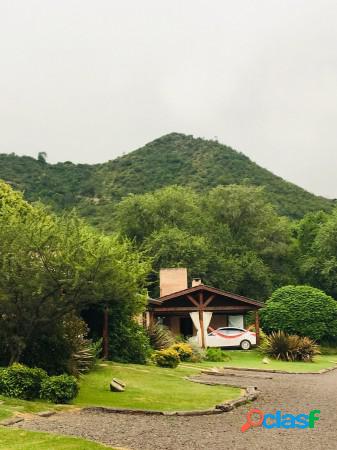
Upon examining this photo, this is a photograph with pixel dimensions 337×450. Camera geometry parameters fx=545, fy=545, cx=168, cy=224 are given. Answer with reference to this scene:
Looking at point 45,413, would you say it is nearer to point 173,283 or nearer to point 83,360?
point 83,360

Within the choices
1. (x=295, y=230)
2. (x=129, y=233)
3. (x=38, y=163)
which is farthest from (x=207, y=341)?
(x=38, y=163)

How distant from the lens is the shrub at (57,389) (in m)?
13.1

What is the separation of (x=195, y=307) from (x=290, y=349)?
27.4 feet

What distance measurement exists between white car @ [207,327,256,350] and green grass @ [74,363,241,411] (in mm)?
15523

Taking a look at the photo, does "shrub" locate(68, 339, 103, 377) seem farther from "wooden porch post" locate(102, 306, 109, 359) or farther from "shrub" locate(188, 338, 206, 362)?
"shrub" locate(188, 338, 206, 362)

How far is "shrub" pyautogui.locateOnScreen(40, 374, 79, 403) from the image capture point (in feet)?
43.0

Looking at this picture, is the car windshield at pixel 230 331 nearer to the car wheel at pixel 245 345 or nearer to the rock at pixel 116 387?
the car wheel at pixel 245 345

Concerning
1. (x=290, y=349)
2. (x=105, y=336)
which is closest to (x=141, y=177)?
(x=290, y=349)

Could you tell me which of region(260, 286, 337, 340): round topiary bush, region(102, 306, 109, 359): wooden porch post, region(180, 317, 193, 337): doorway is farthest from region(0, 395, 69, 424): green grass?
region(180, 317, 193, 337): doorway

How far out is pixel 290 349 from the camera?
94.1 feet

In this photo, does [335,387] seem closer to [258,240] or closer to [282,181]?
[258,240]

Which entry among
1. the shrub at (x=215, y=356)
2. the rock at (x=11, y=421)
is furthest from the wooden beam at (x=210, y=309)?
the rock at (x=11, y=421)

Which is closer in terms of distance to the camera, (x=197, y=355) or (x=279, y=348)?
(x=197, y=355)

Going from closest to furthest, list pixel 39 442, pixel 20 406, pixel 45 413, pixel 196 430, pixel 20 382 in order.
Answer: pixel 39 442
pixel 196 430
pixel 45 413
pixel 20 406
pixel 20 382
